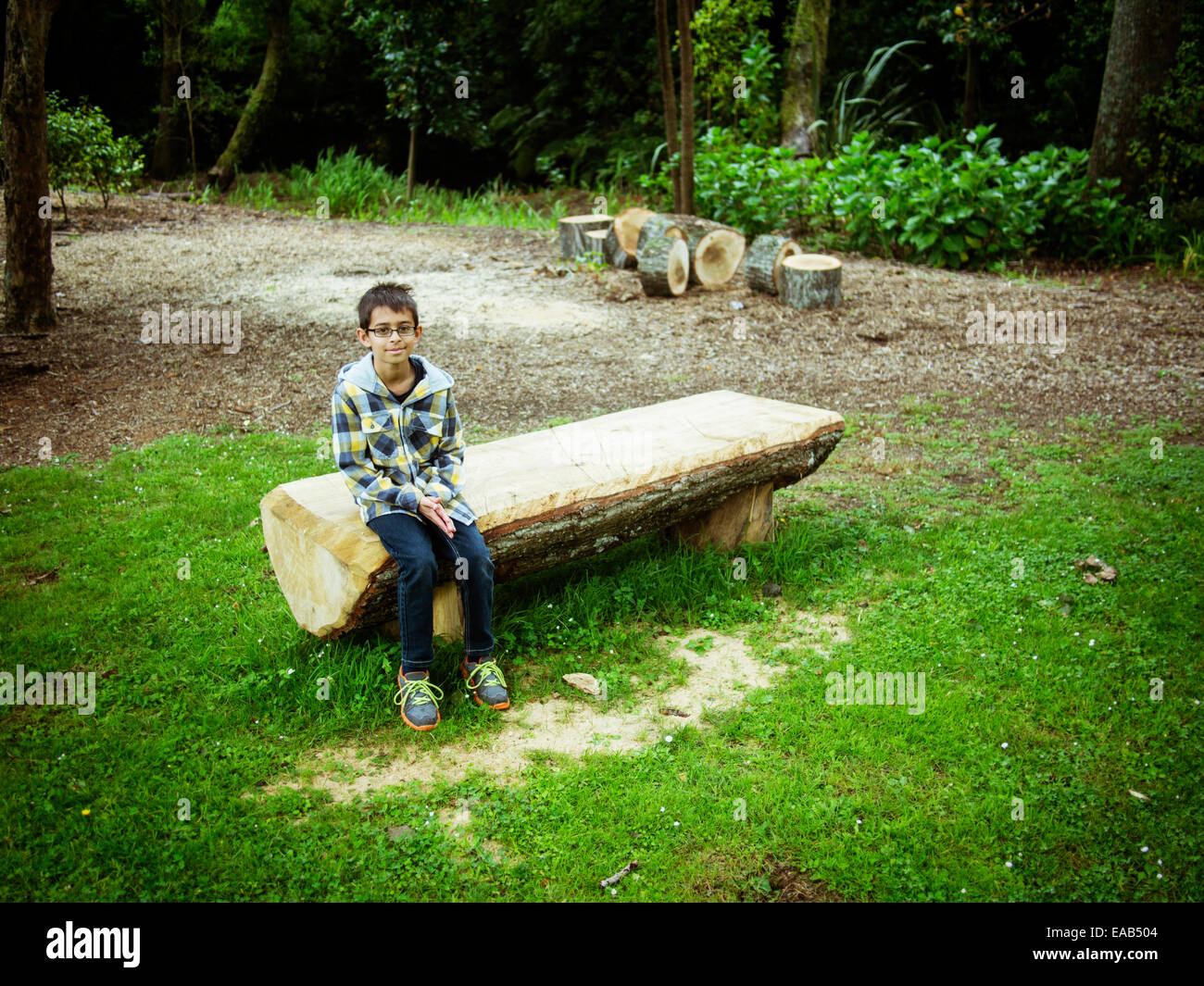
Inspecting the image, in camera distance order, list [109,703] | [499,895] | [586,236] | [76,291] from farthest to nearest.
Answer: [586,236], [76,291], [109,703], [499,895]

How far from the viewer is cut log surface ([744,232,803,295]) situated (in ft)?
27.9

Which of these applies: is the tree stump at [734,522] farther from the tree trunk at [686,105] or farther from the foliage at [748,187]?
the foliage at [748,187]

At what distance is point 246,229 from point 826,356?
23.2 feet

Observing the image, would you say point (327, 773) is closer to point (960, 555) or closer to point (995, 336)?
point (960, 555)

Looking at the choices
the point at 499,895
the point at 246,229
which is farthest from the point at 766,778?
the point at 246,229

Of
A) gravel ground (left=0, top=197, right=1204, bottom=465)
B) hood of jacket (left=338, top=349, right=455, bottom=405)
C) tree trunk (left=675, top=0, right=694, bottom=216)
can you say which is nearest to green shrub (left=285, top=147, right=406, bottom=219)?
gravel ground (left=0, top=197, right=1204, bottom=465)

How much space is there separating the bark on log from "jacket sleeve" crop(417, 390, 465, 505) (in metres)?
5.82

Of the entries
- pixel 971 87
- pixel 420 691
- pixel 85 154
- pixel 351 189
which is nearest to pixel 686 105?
pixel 971 87

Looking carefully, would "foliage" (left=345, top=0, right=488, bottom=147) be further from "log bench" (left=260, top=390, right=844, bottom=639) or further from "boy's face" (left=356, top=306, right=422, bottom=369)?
"boy's face" (left=356, top=306, right=422, bottom=369)

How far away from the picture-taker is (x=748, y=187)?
10.0 m

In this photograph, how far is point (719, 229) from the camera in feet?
29.2

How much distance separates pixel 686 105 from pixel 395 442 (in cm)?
747

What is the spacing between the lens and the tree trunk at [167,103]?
15.1 metres

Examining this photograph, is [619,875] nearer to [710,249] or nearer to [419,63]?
[710,249]
